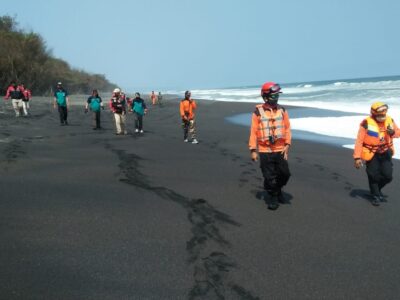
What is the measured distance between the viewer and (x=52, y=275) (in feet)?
11.3

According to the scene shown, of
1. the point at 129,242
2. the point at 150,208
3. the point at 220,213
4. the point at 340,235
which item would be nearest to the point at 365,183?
the point at 340,235

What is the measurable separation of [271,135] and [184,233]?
1.94 metres

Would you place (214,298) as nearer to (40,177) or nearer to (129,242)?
(129,242)

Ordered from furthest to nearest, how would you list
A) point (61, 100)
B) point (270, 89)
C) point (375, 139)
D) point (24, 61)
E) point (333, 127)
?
1. point (24, 61)
2. point (333, 127)
3. point (61, 100)
4. point (375, 139)
5. point (270, 89)

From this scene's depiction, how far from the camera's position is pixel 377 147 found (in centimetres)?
616

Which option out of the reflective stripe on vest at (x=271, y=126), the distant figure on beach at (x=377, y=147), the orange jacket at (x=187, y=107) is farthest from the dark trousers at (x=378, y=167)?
the orange jacket at (x=187, y=107)

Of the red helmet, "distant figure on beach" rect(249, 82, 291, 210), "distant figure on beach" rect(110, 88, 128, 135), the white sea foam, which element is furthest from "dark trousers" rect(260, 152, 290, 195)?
the white sea foam

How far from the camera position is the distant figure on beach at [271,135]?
5.47 metres

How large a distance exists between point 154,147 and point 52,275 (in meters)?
7.55

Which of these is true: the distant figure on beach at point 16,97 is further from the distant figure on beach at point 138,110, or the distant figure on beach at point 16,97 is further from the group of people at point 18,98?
the distant figure on beach at point 138,110

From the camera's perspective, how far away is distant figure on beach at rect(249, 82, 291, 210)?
5.47 m

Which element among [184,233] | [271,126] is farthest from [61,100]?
[184,233]

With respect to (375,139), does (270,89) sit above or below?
above

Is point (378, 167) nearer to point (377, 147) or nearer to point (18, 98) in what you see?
point (377, 147)
